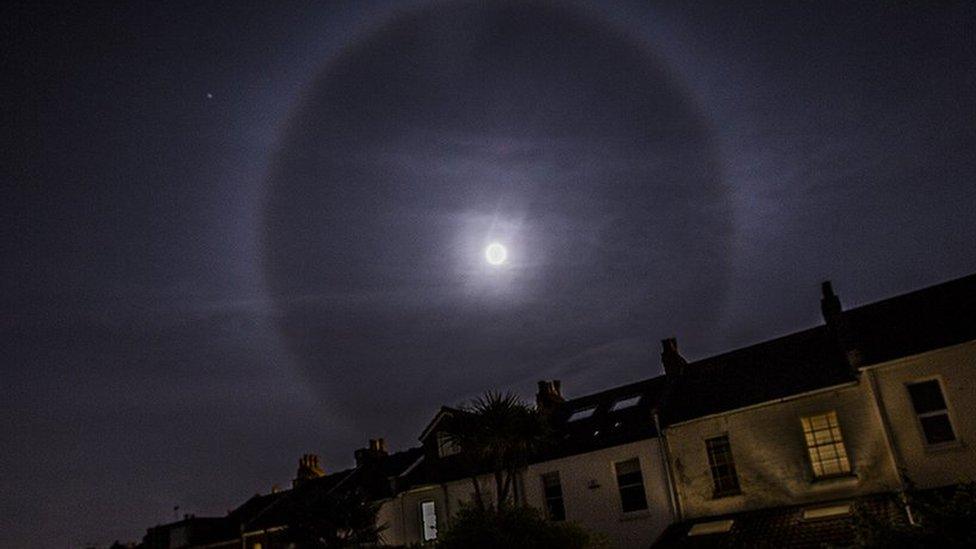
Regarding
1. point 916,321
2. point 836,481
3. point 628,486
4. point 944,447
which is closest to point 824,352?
point 916,321

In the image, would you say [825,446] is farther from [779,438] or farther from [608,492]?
[608,492]

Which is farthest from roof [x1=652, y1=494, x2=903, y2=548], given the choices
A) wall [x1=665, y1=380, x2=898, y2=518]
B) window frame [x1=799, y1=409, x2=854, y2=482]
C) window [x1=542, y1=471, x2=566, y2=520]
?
window [x1=542, y1=471, x2=566, y2=520]

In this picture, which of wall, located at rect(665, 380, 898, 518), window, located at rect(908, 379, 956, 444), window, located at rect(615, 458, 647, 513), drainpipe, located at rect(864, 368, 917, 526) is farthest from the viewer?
window, located at rect(615, 458, 647, 513)

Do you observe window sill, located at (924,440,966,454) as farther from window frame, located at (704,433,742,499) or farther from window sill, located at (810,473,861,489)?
window frame, located at (704,433,742,499)

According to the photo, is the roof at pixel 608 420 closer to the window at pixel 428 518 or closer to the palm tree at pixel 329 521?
the window at pixel 428 518

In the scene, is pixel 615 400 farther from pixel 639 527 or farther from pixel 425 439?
pixel 425 439

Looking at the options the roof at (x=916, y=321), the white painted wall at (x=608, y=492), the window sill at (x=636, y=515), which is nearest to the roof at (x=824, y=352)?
the roof at (x=916, y=321)

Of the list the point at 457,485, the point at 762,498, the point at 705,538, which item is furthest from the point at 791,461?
the point at 457,485

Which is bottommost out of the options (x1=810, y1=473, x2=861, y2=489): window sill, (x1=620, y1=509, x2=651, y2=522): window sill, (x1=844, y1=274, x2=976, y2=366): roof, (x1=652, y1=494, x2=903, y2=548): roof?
(x1=652, y1=494, x2=903, y2=548): roof
